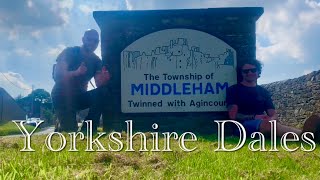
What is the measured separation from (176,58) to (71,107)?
10.1 ft

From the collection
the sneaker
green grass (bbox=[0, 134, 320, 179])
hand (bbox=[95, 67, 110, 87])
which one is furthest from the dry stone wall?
green grass (bbox=[0, 134, 320, 179])

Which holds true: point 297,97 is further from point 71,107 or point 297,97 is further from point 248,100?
point 71,107

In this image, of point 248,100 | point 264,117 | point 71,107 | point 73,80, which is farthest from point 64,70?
point 264,117

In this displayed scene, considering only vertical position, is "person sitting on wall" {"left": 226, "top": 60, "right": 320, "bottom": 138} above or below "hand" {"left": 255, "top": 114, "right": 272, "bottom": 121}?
above

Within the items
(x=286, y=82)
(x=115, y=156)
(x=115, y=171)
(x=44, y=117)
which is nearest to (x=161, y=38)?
(x=115, y=156)

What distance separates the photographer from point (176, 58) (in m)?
11.0

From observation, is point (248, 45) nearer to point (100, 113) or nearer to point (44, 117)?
point (100, 113)

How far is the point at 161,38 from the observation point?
434 inches

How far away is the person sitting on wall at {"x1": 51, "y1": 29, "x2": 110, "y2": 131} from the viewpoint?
10172 mm

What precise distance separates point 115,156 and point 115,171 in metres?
0.74

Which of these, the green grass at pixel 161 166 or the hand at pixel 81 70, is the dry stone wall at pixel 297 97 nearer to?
the hand at pixel 81 70

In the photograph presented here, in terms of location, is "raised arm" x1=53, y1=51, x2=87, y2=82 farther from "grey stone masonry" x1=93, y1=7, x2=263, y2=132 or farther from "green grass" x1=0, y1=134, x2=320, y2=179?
"green grass" x1=0, y1=134, x2=320, y2=179

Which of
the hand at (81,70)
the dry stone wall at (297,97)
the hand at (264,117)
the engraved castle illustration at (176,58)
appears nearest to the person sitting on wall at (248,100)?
the hand at (264,117)

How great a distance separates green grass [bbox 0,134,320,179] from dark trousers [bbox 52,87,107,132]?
17.0 feet
